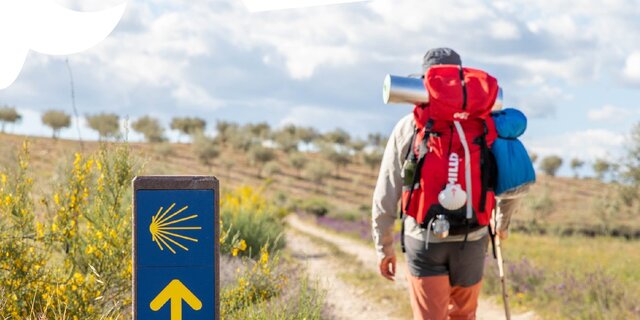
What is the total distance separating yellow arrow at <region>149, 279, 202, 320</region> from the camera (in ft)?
11.3

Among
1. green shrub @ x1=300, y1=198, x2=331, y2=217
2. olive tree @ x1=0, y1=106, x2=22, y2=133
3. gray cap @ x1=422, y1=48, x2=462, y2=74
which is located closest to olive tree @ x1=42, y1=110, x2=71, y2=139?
olive tree @ x1=0, y1=106, x2=22, y2=133

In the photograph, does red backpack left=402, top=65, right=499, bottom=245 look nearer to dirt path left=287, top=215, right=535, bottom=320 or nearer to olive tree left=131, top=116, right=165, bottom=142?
dirt path left=287, top=215, right=535, bottom=320

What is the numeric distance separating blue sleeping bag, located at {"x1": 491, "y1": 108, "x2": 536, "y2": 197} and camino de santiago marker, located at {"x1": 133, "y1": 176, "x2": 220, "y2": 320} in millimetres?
1832

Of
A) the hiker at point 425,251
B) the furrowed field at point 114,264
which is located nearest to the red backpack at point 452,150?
the hiker at point 425,251

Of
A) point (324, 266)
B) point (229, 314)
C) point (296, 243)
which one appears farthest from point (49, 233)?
point (296, 243)

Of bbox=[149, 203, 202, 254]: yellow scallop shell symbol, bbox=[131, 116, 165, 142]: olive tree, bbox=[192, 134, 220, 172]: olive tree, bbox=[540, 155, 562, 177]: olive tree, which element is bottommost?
bbox=[540, 155, 562, 177]: olive tree

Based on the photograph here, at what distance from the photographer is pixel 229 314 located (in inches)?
231

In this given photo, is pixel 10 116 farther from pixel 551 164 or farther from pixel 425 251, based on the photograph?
pixel 425 251

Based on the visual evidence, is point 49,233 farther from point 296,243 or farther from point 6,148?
point 296,243

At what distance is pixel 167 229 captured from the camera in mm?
3416

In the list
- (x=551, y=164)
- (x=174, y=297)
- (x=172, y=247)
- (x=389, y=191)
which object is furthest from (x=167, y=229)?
(x=551, y=164)

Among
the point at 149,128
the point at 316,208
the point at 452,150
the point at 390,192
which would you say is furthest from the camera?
the point at 149,128

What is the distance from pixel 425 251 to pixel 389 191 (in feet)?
1.44

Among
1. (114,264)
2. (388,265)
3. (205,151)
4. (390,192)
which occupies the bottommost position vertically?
(205,151)
